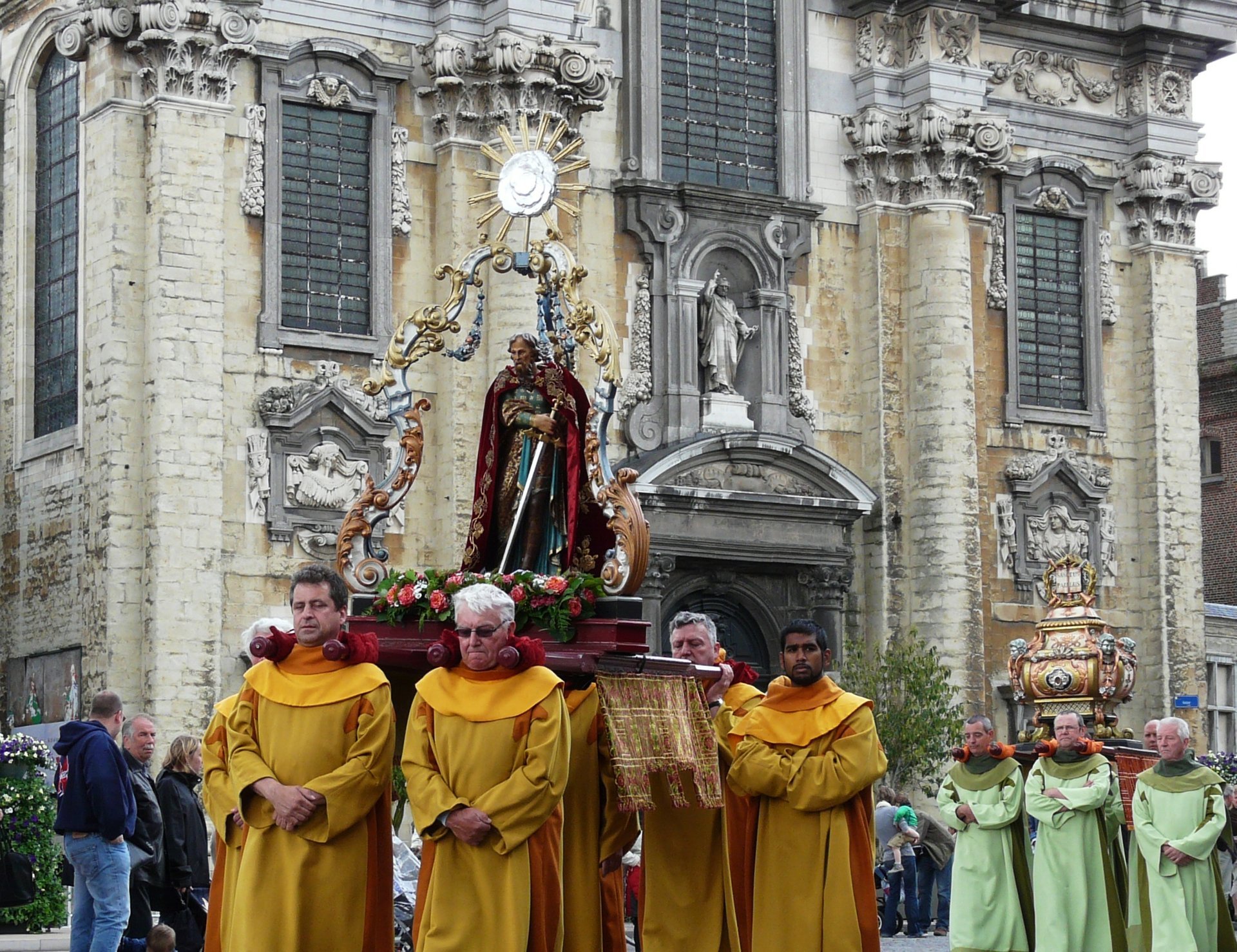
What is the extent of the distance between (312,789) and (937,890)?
13.5 meters

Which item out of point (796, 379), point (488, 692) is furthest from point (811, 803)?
point (796, 379)

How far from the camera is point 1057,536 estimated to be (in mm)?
29891

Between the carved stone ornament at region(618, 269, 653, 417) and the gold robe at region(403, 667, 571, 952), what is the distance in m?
16.0

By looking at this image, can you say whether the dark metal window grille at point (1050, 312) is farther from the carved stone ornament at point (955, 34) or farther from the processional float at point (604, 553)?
the processional float at point (604, 553)

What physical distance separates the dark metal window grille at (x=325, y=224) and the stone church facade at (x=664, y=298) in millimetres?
35

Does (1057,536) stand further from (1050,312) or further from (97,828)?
(97,828)

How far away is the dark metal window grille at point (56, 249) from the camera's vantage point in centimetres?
2567

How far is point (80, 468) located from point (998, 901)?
39.4ft

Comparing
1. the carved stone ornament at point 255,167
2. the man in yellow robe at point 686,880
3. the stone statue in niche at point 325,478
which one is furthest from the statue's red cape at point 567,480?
the carved stone ornament at point 255,167

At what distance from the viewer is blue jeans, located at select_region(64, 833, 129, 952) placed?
13664 millimetres

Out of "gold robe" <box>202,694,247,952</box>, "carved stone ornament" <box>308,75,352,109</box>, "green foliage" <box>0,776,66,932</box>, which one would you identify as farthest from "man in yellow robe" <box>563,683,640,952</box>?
"carved stone ornament" <box>308,75,352,109</box>

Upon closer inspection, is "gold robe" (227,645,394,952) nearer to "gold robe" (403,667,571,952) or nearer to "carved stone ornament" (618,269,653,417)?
"gold robe" (403,667,571,952)

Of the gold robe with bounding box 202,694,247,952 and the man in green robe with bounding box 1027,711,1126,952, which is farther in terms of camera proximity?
the man in green robe with bounding box 1027,711,1126,952

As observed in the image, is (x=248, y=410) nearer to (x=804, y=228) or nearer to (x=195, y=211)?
(x=195, y=211)
